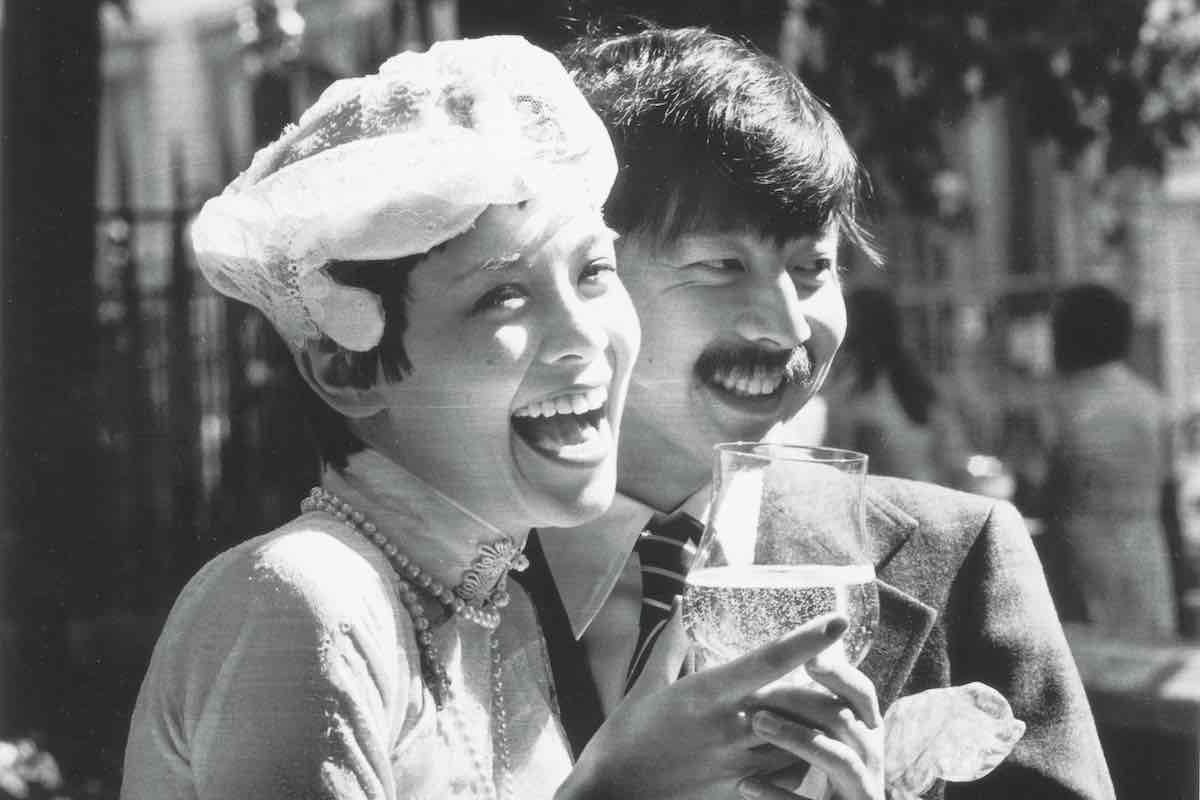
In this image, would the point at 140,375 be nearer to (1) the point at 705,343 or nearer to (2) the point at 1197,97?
(1) the point at 705,343

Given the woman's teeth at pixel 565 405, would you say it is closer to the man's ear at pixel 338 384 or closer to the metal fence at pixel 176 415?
the man's ear at pixel 338 384

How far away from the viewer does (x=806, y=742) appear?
68 centimetres

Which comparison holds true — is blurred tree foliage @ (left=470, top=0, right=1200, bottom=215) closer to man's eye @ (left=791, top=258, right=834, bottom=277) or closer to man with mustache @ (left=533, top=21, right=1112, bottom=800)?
man with mustache @ (left=533, top=21, right=1112, bottom=800)

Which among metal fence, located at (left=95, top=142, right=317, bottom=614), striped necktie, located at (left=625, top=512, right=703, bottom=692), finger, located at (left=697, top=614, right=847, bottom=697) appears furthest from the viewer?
metal fence, located at (left=95, top=142, right=317, bottom=614)

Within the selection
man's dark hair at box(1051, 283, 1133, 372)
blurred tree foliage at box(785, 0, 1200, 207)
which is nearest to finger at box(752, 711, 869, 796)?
blurred tree foliage at box(785, 0, 1200, 207)

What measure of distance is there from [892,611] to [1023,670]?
4.5 inches

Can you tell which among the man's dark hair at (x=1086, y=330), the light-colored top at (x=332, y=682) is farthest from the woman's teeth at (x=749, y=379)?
the man's dark hair at (x=1086, y=330)

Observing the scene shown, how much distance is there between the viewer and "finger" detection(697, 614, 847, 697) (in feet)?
2.16

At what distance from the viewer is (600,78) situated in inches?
39.4

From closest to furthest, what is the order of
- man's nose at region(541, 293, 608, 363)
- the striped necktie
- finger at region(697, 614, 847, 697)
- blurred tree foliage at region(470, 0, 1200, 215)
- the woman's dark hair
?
finger at region(697, 614, 847, 697) < man's nose at region(541, 293, 608, 363) < the striped necktie < blurred tree foliage at region(470, 0, 1200, 215) < the woman's dark hair

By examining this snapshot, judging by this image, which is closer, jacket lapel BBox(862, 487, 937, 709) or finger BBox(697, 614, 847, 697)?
finger BBox(697, 614, 847, 697)

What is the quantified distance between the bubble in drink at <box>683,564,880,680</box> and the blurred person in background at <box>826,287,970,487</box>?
456mm

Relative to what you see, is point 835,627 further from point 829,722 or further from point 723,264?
point 723,264

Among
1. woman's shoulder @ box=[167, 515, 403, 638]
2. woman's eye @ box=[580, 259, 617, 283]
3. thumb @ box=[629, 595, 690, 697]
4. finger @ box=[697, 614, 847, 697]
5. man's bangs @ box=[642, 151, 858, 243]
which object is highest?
man's bangs @ box=[642, 151, 858, 243]
